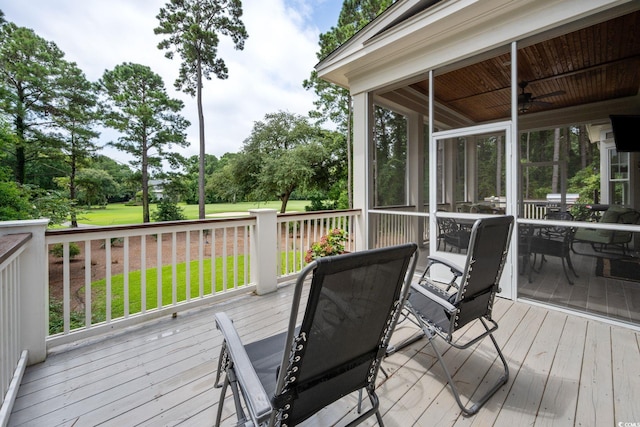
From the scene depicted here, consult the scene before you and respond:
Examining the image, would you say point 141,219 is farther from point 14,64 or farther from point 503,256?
point 503,256

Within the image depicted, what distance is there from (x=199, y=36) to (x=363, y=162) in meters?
12.9

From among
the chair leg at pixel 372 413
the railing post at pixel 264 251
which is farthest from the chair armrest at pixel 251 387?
the railing post at pixel 264 251

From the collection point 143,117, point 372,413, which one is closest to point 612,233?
point 372,413

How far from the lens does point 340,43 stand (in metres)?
12.9

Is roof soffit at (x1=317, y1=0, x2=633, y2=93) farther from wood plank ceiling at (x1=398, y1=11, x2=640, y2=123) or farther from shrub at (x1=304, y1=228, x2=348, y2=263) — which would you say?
shrub at (x1=304, y1=228, x2=348, y2=263)

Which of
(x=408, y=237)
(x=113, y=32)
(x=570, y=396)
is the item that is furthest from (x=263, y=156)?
(x=570, y=396)

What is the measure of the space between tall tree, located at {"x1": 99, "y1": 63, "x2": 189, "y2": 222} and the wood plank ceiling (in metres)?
15.1

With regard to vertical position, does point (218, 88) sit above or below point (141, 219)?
above

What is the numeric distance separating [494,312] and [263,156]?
49.2 ft

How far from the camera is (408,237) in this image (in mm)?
4762

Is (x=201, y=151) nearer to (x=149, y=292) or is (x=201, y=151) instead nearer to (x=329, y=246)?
(x=149, y=292)

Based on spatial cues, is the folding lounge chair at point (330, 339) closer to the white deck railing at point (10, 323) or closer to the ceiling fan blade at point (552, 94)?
the white deck railing at point (10, 323)

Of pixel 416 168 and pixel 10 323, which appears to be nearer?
pixel 10 323

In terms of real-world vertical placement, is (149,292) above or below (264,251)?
below
